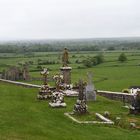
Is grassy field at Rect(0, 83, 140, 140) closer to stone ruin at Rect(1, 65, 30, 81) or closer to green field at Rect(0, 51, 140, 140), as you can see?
green field at Rect(0, 51, 140, 140)

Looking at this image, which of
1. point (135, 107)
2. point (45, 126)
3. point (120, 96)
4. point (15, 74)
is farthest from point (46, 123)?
point (15, 74)

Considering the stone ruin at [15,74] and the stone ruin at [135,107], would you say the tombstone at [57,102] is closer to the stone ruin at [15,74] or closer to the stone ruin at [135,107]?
the stone ruin at [135,107]

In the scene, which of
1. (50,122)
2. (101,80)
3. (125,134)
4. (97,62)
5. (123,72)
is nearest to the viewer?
(125,134)

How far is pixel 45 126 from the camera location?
19875 millimetres

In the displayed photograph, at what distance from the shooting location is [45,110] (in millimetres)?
25312

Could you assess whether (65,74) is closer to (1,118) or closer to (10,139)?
(1,118)

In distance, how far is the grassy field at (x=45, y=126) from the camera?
1795 centimetres

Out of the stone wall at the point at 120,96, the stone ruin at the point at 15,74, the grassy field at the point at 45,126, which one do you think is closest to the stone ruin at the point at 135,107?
the grassy field at the point at 45,126

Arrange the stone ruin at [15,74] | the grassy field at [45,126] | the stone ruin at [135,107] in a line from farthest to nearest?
the stone ruin at [15,74], the stone ruin at [135,107], the grassy field at [45,126]

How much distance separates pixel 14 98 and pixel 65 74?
679 centimetres

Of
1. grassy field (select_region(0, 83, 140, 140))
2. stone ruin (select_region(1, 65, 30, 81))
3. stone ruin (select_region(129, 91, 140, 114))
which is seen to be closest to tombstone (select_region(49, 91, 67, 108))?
grassy field (select_region(0, 83, 140, 140))

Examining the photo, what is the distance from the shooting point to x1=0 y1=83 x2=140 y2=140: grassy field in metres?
18.0

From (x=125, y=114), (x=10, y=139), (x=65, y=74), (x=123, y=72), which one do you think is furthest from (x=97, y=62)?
(x=10, y=139)

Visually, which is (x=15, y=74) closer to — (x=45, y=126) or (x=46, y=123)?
(x=46, y=123)
